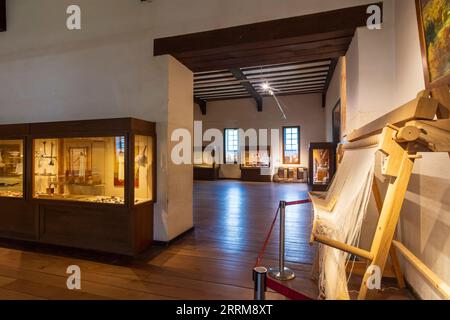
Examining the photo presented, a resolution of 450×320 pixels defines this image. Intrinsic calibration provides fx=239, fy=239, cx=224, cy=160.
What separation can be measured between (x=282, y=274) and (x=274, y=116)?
1052 centimetres

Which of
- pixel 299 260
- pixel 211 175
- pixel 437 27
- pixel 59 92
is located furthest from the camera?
pixel 211 175

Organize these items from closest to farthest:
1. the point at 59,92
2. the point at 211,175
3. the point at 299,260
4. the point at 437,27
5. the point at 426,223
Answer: the point at 437,27 < the point at 426,223 < the point at 299,260 < the point at 59,92 < the point at 211,175

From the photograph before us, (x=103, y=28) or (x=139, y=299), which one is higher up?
(x=103, y=28)

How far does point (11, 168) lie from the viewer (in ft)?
12.3

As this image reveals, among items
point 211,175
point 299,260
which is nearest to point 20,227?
point 299,260

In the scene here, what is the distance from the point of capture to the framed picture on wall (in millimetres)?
1675

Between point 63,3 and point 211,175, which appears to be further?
point 211,175

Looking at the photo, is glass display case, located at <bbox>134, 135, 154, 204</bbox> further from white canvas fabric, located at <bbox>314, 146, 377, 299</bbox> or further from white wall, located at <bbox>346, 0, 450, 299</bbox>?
white wall, located at <bbox>346, 0, 450, 299</bbox>

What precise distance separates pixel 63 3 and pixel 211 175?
9.46 meters

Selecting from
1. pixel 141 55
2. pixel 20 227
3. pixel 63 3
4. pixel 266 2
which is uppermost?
pixel 63 3

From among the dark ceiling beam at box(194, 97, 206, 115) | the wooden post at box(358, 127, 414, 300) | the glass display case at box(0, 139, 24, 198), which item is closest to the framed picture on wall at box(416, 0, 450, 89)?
the wooden post at box(358, 127, 414, 300)

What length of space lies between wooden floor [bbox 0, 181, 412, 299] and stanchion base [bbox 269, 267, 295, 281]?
0.08 m

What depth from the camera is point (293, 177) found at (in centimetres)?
1176

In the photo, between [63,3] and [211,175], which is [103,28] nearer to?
[63,3]
